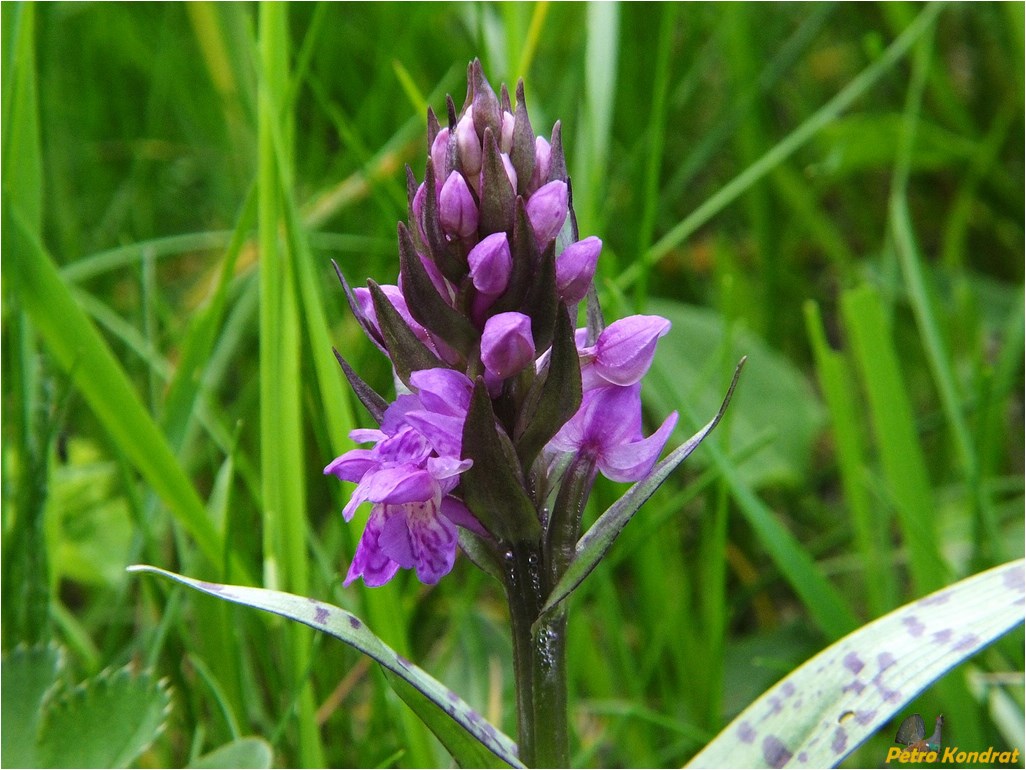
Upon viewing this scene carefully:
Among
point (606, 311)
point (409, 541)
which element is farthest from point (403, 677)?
point (606, 311)

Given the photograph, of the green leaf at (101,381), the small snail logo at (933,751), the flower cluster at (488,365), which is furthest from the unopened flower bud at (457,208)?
the small snail logo at (933,751)

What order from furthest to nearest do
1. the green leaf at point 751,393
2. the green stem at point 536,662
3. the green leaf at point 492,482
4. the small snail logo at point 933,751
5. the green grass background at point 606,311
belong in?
the green leaf at point 751,393 → the green grass background at point 606,311 → the small snail logo at point 933,751 → the green stem at point 536,662 → the green leaf at point 492,482

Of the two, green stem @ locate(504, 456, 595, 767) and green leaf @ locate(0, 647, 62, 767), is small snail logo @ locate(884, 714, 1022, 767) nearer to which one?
green stem @ locate(504, 456, 595, 767)

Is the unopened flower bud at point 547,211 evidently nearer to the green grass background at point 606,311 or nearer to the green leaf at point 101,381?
the green grass background at point 606,311

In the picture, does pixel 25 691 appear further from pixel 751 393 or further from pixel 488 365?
pixel 751 393

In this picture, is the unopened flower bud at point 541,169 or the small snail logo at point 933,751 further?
the small snail logo at point 933,751
